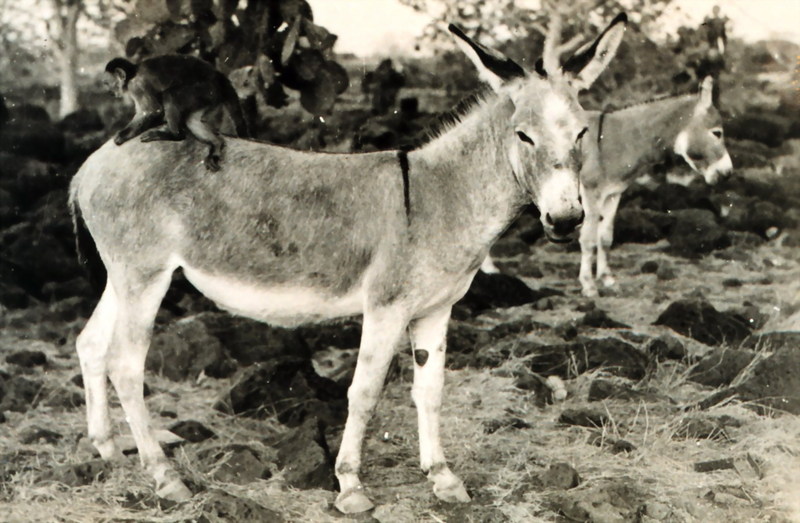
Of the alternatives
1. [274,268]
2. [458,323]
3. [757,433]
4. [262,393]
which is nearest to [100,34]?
[274,268]

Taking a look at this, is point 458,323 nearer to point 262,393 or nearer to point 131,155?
point 262,393

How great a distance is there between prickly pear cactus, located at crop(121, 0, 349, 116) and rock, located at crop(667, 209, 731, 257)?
1.11 meters

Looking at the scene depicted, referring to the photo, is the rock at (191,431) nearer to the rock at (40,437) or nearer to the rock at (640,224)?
the rock at (40,437)

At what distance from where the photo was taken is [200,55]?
2490 mm

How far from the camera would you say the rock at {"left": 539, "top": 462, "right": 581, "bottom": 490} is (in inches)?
91.4

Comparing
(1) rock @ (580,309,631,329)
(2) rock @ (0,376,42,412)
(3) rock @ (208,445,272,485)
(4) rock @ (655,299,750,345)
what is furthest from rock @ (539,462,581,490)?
(2) rock @ (0,376,42,412)

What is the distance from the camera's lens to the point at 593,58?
210cm

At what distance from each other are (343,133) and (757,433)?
1.55m

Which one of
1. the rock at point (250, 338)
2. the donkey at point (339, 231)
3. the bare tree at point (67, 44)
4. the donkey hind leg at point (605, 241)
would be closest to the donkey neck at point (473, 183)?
the donkey at point (339, 231)

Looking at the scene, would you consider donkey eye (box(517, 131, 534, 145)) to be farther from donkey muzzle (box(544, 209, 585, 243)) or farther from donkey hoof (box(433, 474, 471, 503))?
donkey hoof (box(433, 474, 471, 503))

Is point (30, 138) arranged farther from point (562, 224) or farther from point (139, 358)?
point (562, 224)

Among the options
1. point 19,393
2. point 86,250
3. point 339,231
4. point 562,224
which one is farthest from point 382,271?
point 19,393

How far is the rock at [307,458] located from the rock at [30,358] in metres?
0.79

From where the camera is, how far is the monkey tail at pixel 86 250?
2.38m
